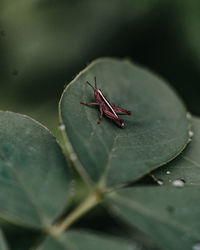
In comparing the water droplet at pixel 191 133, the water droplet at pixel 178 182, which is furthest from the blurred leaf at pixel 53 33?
the water droplet at pixel 178 182

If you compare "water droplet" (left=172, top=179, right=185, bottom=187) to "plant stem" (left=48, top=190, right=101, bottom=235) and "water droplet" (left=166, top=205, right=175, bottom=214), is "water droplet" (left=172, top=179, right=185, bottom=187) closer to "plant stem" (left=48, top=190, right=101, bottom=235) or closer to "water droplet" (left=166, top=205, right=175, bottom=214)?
"water droplet" (left=166, top=205, right=175, bottom=214)

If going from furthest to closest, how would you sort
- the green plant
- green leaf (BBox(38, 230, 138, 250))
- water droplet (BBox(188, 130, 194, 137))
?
water droplet (BBox(188, 130, 194, 137)) < the green plant < green leaf (BBox(38, 230, 138, 250))

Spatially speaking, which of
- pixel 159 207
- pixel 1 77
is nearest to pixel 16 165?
pixel 159 207

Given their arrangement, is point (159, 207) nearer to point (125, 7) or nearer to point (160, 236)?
point (160, 236)

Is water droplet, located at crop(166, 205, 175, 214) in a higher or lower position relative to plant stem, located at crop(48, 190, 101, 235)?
lower

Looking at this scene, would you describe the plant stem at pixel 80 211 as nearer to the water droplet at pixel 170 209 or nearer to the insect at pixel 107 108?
the water droplet at pixel 170 209

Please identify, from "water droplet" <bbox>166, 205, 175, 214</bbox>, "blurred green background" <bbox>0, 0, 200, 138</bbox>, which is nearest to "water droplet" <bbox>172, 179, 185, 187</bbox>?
"water droplet" <bbox>166, 205, 175, 214</bbox>

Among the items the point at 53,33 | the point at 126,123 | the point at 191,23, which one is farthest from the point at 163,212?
the point at 53,33
